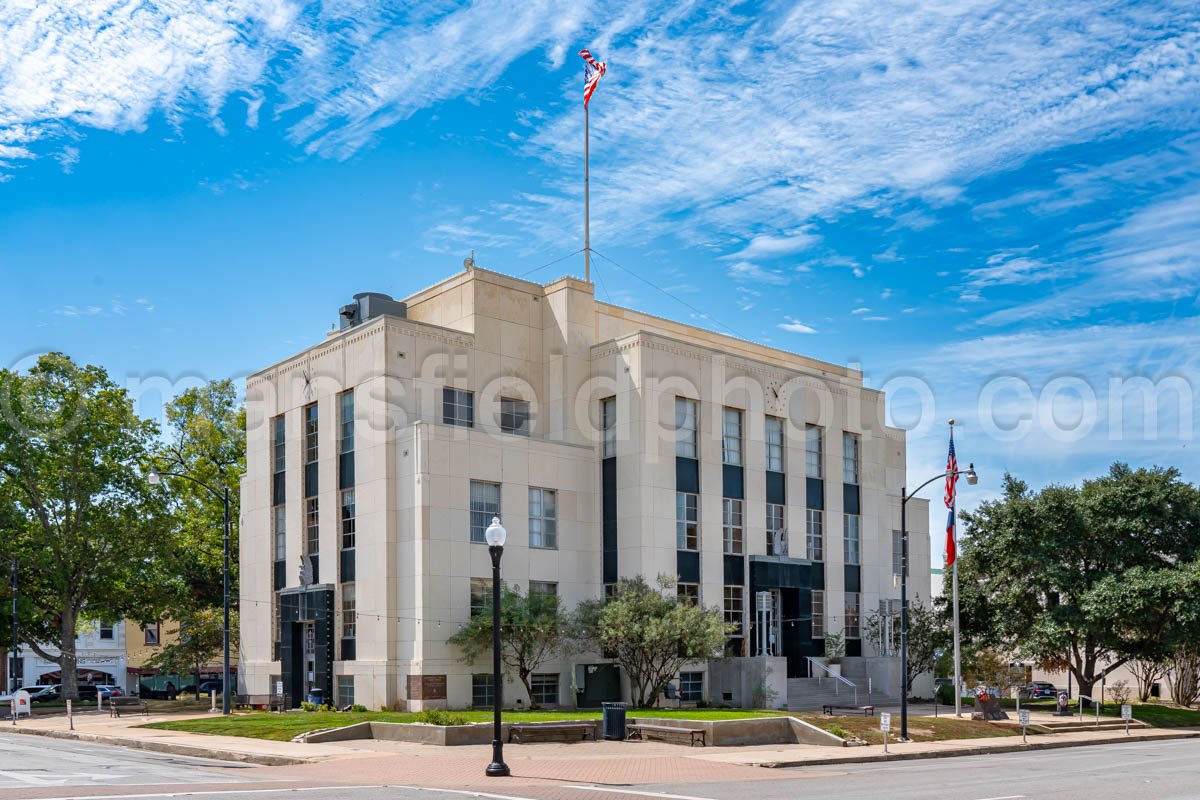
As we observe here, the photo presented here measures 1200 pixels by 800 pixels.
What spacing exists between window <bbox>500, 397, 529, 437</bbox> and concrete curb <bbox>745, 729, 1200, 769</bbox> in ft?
68.2

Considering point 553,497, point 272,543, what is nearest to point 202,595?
point 272,543

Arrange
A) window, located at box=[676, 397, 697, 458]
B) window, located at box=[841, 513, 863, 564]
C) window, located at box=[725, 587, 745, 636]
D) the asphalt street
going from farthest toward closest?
window, located at box=[841, 513, 863, 564] → window, located at box=[725, 587, 745, 636] → window, located at box=[676, 397, 697, 458] → the asphalt street

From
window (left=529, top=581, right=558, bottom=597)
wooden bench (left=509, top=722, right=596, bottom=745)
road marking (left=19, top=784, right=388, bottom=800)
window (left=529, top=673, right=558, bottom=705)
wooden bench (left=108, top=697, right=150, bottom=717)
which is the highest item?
window (left=529, top=581, right=558, bottom=597)

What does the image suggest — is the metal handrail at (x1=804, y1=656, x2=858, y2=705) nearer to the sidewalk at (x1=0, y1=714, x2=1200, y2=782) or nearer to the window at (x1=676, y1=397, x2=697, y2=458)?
the window at (x1=676, y1=397, x2=697, y2=458)

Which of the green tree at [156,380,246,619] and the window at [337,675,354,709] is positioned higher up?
the green tree at [156,380,246,619]

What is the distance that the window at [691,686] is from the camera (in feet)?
154

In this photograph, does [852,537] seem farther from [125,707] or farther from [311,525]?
[125,707]

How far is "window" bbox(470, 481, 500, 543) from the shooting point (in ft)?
147

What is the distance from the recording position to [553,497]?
155 feet

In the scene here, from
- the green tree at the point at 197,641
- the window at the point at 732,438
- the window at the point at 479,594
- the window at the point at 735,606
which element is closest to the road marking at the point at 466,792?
the window at the point at 479,594

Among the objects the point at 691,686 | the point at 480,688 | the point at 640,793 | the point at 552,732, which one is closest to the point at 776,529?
the point at 691,686

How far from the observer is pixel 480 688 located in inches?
1741

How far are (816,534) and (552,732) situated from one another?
24.1 m

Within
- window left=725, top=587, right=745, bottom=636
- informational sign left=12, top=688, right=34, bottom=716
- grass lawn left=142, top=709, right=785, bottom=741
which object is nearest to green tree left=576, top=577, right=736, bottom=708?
grass lawn left=142, top=709, right=785, bottom=741
